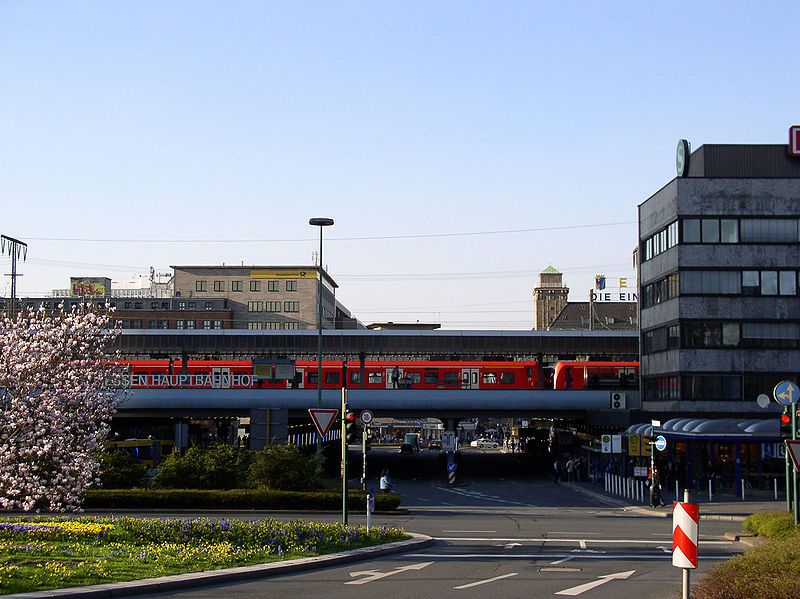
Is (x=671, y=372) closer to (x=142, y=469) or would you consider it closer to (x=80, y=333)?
(x=142, y=469)

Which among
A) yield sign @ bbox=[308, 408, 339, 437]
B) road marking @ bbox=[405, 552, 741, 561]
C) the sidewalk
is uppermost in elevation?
yield sign @ bbox=[308, 408, 339, 437]

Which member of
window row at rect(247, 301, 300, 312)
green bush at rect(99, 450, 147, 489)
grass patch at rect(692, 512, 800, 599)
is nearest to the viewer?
grass patch at rect(692, 512, 800, 599)

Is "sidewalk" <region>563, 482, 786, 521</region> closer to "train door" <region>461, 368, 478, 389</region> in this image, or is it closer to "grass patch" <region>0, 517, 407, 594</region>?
"grass patch" <region>0, 517, 407, 594</region>

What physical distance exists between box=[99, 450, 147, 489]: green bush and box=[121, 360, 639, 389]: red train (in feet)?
91.0

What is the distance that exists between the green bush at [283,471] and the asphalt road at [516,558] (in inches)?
122

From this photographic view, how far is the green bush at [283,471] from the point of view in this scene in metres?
39.0

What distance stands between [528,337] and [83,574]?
66769 mm

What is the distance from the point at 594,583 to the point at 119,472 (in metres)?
24.3

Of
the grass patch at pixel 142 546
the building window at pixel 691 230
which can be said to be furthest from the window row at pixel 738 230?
the grass patch at pixel 142 546

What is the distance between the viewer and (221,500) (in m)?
37.2

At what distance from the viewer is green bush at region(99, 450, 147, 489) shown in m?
39.4

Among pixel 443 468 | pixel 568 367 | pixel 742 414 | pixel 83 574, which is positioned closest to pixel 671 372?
pixel 742 414

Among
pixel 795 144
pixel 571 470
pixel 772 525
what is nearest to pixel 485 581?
pixel 772 525

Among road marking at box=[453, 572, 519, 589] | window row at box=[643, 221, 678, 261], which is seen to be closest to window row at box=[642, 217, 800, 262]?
window row at box=[643, 221, 678, 261]
